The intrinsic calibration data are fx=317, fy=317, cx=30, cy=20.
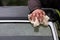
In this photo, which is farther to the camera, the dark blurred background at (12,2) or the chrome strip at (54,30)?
the dark blurred background at (12,2)

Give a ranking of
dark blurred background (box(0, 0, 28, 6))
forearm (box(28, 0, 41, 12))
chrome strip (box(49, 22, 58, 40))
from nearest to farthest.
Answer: chrome strip (box(49, 22, 58, 40)) → forearm (box(28, 0, 41, 12)) → dark blurred background (box(0, 0, 28, 6))

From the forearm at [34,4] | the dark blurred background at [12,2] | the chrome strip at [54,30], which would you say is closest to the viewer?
the chrome strip at [54,30]

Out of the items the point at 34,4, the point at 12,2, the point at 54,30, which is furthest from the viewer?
the point at 12,2

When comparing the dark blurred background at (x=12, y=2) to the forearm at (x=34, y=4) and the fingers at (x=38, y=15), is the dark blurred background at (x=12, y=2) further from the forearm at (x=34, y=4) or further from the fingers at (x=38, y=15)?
the fingers at (x=38, y=15)

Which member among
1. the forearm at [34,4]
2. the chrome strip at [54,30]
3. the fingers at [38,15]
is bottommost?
the chrome strip at [54,30]

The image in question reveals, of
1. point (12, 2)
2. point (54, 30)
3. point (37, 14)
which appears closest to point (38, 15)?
point (37, 14)

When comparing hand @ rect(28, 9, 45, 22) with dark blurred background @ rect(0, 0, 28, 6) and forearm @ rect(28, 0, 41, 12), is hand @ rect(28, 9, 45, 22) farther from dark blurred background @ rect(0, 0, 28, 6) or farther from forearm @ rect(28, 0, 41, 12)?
dark blurred background @ rect(0, 0, 28, 6)

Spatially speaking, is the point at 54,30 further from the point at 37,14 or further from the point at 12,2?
the point at 12,2

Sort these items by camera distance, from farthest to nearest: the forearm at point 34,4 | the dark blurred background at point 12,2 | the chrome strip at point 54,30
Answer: the dark blurred background at point 12,2
the forearm at point 34,4
the chrome strip at point 54,30

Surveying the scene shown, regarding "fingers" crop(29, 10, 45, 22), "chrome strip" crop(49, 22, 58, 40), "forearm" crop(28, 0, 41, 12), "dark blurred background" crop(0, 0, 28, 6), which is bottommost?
"dark blurred background" crop(0, 0, 28, 6)

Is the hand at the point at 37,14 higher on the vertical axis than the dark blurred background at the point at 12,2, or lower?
higher

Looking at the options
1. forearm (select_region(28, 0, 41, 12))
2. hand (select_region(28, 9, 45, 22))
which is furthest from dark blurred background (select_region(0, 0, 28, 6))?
hand (select_region(28, 9, 45, 22))

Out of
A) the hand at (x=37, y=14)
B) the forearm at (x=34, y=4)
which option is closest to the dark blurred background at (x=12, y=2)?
the forearm at (x=34, y=4)

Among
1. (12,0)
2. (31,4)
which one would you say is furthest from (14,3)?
(31,4)
